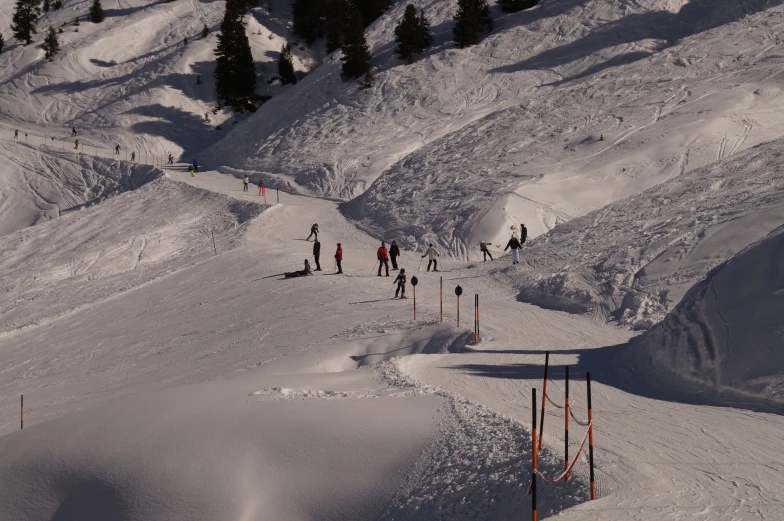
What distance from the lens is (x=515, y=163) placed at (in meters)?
36.6

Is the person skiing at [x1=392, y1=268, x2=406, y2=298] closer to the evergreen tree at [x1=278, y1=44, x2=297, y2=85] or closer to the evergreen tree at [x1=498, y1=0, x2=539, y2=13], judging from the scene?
the evergreen tree at [x1=498, y1=0, x2=539, y2=13]

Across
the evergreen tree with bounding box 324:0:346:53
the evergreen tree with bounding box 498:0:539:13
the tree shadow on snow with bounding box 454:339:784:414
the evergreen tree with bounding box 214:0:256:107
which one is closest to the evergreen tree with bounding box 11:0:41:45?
the evergreen tree with bounding box 214:0:256:107

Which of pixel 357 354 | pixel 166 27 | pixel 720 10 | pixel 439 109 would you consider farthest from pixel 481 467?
pixel 166 27

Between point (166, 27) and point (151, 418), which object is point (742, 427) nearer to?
point (151, 418)

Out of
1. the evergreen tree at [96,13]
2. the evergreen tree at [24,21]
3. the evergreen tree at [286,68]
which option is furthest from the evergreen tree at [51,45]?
the evergreen tree at [286,68]

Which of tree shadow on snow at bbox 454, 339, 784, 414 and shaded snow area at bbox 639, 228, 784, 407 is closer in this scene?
shaded snow area at bbox 639, 228, 784, 407

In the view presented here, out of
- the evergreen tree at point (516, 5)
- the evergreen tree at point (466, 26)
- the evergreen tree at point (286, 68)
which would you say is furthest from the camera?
the evergreen tree at point (286, 68)

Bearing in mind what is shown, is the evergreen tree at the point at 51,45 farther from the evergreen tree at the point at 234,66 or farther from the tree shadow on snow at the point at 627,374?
the tree shadow on snow at the point at 627,374

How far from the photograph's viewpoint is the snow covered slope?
33.6 metres

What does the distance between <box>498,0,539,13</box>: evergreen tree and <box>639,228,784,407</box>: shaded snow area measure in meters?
49.9

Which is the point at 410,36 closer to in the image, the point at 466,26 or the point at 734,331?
the point at 466,26

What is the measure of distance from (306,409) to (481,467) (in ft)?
11.9

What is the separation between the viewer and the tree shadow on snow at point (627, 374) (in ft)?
Result: 39.2

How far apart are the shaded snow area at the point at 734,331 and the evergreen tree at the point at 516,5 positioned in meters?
49.9
